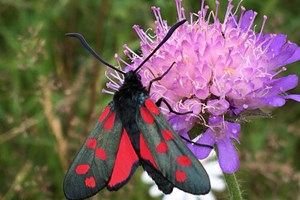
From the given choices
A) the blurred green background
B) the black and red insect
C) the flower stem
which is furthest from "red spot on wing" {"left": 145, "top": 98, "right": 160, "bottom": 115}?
the blurred green background

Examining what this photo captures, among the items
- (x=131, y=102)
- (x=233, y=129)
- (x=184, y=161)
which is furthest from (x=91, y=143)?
(x=233, y=129)

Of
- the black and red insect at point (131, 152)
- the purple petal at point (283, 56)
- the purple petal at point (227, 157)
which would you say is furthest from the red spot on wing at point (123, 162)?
the purple petal at point (283, 56)

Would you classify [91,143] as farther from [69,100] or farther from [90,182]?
[69,100]

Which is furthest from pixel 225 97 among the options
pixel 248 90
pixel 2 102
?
pixel 2 102

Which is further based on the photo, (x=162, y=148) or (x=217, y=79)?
(x=217, y=79)

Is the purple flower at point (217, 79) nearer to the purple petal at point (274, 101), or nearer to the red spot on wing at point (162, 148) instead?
the purple petal at point (274, 101)

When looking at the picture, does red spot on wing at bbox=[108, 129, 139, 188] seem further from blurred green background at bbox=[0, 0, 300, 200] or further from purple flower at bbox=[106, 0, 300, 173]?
blurred green background at bbox=[0, 0, 300, 200]
